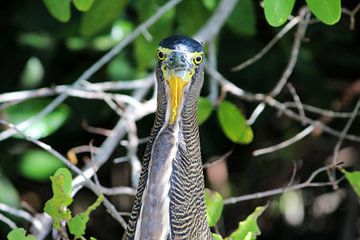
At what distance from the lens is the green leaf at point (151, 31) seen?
2.91 meters

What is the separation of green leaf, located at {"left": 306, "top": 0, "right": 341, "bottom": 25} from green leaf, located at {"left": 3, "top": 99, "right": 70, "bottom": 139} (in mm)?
1245

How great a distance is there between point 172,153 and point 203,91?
1652 millimetres

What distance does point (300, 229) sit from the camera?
428 cm

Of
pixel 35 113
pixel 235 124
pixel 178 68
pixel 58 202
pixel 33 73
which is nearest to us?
pixel 178 68

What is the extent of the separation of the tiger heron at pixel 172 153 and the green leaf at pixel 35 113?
42.8 inches

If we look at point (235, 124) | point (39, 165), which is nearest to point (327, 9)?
point (235, 124)

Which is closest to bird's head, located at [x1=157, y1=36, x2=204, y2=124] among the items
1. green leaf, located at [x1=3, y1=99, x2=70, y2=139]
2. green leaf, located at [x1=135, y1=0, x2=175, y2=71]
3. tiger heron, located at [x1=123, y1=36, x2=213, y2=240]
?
tiger heron, located at [x1=123, y1=36, x2=213, y2=240]

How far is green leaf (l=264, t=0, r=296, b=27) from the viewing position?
1.97 metres

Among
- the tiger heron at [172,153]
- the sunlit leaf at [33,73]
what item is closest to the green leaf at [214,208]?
the tiger heron at [172,153]

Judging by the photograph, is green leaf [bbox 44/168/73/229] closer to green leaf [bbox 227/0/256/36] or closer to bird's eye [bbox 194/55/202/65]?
bird's eye [bbox 194/55/202/65]

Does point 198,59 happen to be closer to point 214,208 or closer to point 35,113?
point 214,208

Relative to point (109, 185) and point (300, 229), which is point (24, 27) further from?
point (300, 229)

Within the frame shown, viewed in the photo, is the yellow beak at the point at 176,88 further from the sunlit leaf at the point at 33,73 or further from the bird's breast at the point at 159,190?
the sunlit leaf at the point at 33,73

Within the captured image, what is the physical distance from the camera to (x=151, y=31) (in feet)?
9.57
